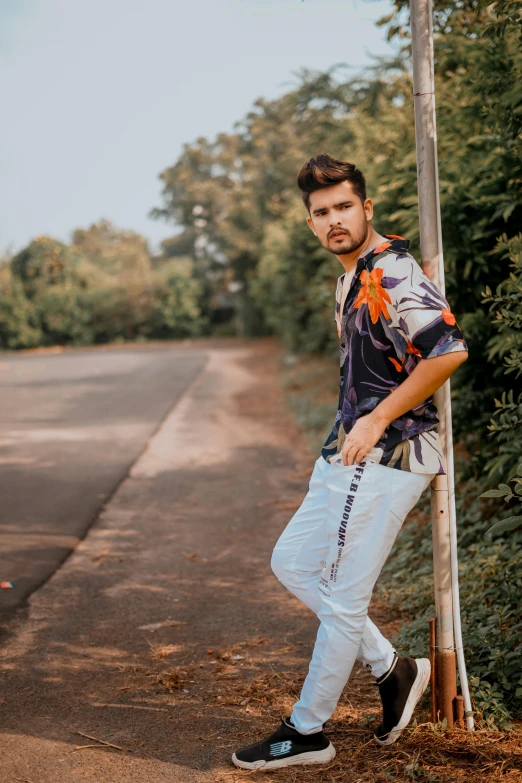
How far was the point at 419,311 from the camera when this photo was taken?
2.79 meters

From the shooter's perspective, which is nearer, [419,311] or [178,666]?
[419,311]

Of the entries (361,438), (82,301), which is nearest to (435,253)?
(361,438)

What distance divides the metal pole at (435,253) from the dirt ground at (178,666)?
0.26m

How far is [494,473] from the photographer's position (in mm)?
4844

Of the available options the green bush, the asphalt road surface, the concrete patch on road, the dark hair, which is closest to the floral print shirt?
the dark hair

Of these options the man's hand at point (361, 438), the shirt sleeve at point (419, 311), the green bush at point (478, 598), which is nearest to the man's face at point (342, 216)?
the shirt sleeve at point (419, 311)

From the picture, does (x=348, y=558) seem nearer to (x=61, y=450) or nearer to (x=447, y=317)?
(x=447, y=317)

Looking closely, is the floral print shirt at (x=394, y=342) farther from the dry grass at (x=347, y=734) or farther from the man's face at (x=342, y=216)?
the dry grass at (x=347, y=734)

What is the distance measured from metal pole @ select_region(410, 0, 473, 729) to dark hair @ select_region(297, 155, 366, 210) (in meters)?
0.24

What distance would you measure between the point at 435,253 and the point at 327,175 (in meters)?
0.51

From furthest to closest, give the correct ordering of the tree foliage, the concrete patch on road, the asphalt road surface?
1. the tree foliage
2. the concrete patch on road
3. the asphalt road surface

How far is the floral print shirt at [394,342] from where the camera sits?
2.80 meters

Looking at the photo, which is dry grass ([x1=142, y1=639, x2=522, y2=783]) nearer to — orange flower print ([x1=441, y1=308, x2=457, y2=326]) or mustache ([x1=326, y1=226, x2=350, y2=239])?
orange flower print ([x1=441, y1=308, x2=457, y2=326])

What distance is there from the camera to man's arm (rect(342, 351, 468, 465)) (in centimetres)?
278
